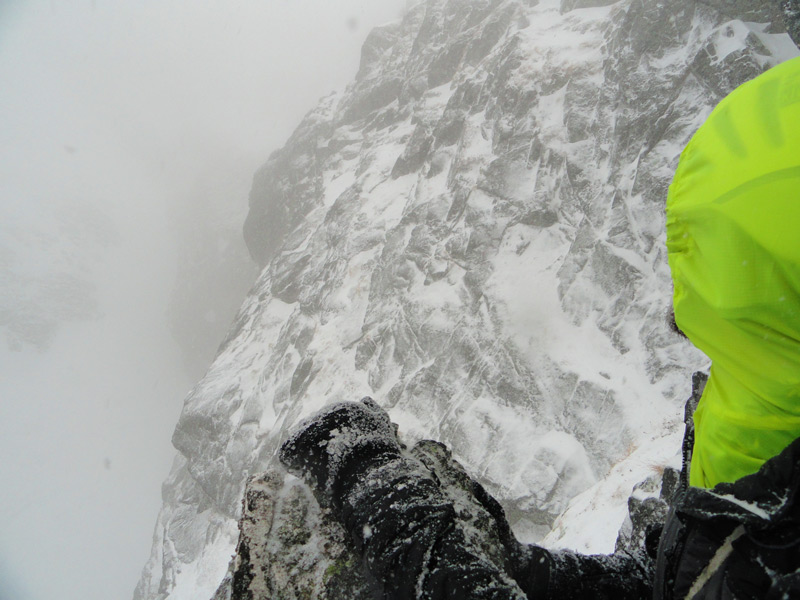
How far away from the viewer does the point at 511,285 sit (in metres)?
Answer: 18.7

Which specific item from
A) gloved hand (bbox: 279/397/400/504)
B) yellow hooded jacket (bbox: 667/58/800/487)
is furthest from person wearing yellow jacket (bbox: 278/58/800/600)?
gloved hand (bbox: 279/397/400/504)

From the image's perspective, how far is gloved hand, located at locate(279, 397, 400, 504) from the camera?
2205mm

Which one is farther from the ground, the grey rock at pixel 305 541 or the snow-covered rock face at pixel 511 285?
the grey rock at pixel 305 541

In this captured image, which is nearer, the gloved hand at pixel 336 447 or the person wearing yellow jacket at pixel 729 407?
the person wearing yellow jacket at pixel 729 407

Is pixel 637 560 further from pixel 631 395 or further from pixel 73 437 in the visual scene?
pixel 73 437

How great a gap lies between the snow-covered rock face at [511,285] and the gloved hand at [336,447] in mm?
7004

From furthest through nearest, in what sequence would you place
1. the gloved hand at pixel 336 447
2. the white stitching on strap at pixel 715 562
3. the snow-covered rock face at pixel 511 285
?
the snow-covered rock face at pixel 511 285
the gloved hand at pixel 336 447
the white stitching on strap at pixel 715 562

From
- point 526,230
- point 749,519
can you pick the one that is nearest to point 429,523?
point 749,519

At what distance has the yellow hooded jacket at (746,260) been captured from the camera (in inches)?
45.5

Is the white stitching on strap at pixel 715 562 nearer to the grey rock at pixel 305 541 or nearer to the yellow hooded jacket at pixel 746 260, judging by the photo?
the yellow hooded jacket at pixel 746 260

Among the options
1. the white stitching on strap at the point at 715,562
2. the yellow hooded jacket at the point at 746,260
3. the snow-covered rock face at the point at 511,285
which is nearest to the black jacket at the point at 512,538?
the white stitching on strap at the point at 715,562

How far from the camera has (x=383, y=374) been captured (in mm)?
20703

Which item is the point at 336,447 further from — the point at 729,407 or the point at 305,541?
the point at 729,407

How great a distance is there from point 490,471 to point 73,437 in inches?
2791
